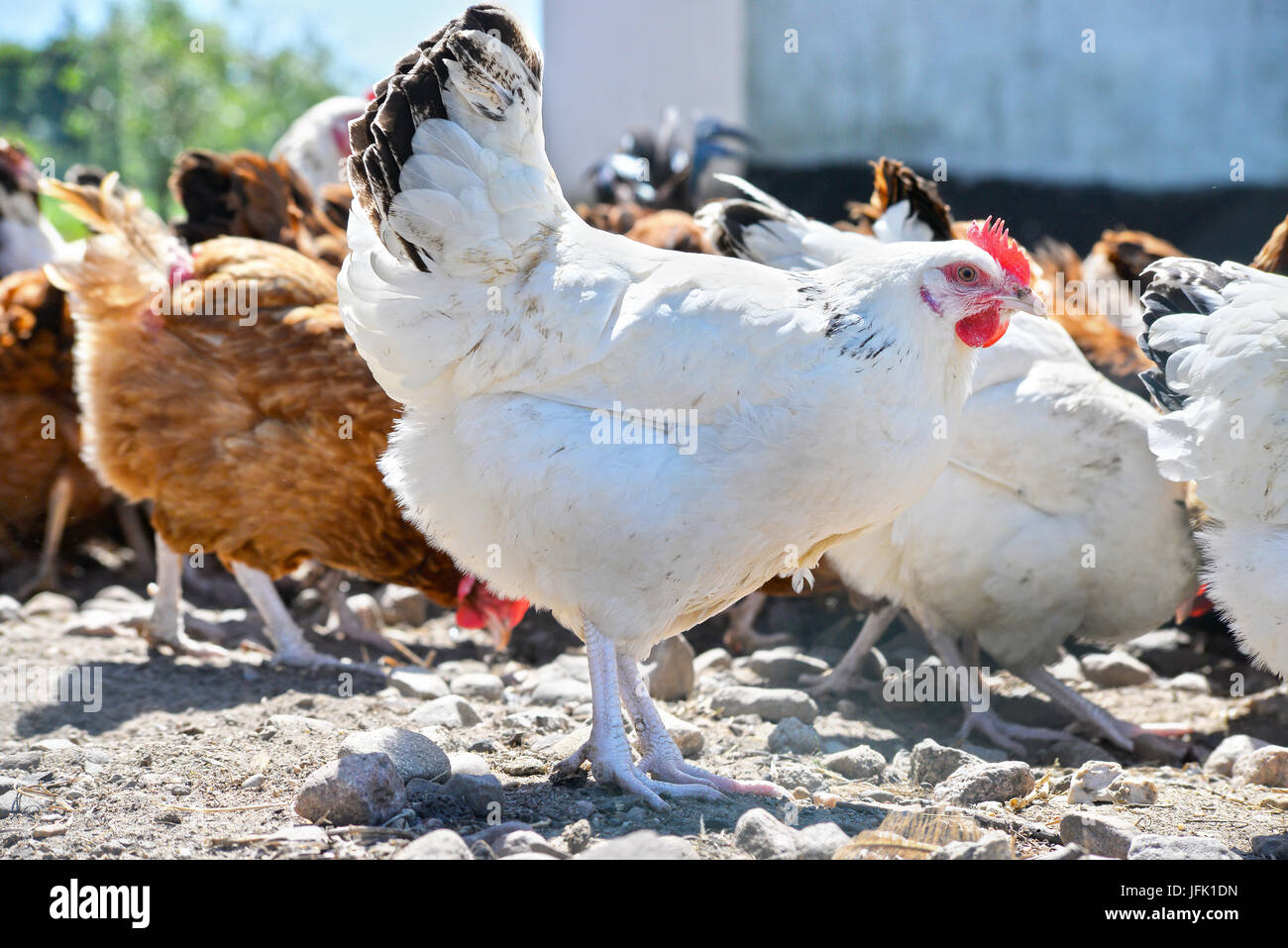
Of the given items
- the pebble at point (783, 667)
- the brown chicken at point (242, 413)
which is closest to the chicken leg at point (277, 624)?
the brown chicken at point (242, 413)

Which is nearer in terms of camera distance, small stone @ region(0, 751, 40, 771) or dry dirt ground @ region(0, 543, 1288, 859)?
dry dirt ground @ region(0, 543, 1288, 859)

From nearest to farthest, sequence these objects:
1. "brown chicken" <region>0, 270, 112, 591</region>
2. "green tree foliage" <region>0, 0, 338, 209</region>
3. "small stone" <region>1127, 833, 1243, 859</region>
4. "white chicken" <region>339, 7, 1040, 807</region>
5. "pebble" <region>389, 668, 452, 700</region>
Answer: "small stone" <region>1127, 833, 1243, 859</region> < "white chicken" <region>339, 7, 1040, 807</region> < "pebble" <region>389, 668, 452, 700</region> < "brown chicken" <region>0, 270, 112, 591</region> < "green tree foliage" <region>0, 0, 338, 209</region>

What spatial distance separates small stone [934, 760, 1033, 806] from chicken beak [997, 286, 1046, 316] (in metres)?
1.39

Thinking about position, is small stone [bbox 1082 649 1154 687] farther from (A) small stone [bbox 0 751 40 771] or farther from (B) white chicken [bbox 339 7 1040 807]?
(A) small stone [bbox 0 751 40 771]

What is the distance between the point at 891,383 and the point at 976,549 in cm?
156

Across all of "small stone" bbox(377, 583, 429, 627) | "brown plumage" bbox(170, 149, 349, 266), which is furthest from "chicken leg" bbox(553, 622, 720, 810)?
"brown plumage" bbox(170, 149, 349, 266)

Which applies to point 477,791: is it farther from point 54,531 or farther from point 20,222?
point 20,222

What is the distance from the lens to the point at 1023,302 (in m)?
3.13

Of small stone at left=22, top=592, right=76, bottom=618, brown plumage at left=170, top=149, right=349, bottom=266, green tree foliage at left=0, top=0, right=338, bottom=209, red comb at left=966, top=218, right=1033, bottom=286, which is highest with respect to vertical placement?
green tree foliage at left=0, top=0, right=338, bottom=209

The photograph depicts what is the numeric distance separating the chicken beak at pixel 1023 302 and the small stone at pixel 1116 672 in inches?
109

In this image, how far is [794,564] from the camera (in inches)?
130

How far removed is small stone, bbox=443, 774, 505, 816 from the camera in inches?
119

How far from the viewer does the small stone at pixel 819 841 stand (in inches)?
104

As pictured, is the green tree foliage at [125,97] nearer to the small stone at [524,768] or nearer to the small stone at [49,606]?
the small stone at [49,606]
